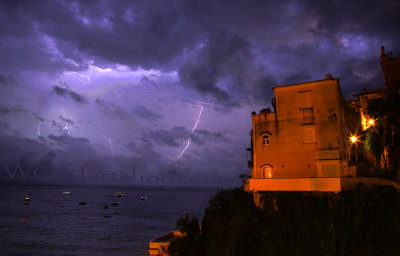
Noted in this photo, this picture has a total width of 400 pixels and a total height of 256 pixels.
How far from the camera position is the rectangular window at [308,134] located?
26077 millimetres

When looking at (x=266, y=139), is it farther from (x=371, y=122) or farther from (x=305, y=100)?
(x=371, y=122)

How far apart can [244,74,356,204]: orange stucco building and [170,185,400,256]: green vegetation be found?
3981mm

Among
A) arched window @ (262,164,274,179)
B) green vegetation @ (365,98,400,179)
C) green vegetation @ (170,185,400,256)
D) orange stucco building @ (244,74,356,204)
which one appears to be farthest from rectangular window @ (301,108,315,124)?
green vegetation @ (365,98,400,179)

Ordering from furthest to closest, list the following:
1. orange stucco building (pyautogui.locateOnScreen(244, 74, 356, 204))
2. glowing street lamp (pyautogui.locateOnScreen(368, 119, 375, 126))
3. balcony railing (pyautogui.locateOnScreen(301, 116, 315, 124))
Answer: glowing street lamp (pyautogui.locateOnScreen(368, 119, 375, 126)) < balcony railing (pyautogui.locateOnScreen(301, 116, 315, 124)) < orange stucco building (pyautogui.locateOnScreen(244, 74, 356, 204))

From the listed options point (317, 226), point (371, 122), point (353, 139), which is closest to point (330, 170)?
point (353, 139)

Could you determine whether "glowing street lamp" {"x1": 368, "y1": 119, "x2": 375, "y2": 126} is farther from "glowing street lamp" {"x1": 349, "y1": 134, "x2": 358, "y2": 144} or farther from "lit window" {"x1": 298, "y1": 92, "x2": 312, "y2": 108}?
"lit window" {"x1": 298, "y1": 92, "x2": 312, "y2": 108}

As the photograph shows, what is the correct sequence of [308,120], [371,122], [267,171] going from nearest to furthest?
[308,120], [267,171], [371,122]

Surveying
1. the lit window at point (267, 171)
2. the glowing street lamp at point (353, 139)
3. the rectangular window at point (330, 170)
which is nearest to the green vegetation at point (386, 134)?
the glowing street lamp at point (353, 139)

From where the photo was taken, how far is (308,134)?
86.2 ft

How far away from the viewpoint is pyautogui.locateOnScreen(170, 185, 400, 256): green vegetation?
1825 centimetres

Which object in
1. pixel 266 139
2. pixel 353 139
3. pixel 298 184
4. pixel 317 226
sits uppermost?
pixel 353 139

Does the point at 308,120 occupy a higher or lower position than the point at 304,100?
lower

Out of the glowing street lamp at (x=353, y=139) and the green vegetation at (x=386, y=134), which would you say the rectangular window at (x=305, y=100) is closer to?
the glowing street lamp at (x=353, y=139)

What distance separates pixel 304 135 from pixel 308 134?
381mm
